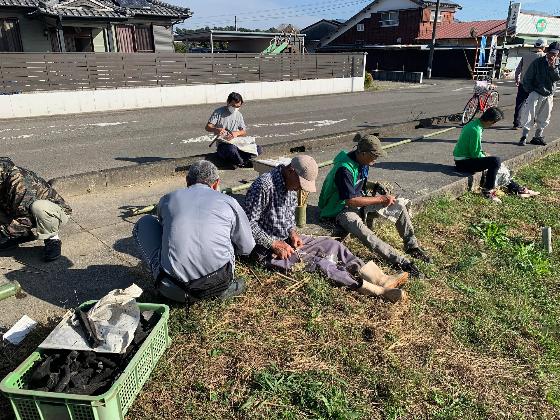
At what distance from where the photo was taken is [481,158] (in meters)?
7.44

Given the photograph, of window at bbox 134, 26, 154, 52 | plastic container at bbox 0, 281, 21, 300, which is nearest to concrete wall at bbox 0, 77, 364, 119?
window at bbox 134, 26, 154, 52

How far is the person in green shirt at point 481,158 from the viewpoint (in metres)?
7.20

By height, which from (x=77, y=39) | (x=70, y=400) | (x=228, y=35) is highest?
(x=228, y=35)

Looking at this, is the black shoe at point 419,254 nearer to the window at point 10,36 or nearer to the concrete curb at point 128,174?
the concrete curb at point 128,174

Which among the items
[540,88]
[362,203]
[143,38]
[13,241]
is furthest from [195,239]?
[143,38]

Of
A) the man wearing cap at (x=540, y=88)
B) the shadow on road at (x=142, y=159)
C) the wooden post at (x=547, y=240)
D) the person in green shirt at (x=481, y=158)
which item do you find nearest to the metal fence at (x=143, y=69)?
the shadow on road at (x=142, y=159)

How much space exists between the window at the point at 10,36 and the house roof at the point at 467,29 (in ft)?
101

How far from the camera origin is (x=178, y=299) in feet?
11.8

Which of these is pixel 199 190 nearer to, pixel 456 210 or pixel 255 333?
pixel 255 333

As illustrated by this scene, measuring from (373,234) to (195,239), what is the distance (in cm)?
226

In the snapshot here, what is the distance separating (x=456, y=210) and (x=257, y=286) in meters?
3.84

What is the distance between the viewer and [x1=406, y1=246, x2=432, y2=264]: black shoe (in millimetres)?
5049

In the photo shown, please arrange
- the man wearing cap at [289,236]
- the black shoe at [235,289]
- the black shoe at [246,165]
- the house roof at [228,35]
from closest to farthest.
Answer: the black shoe at [235,289] → the man wearing cap at [289,236] → the black shoe at [246,165] → the house roof at [228,35]

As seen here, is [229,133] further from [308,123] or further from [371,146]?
[308,123]
